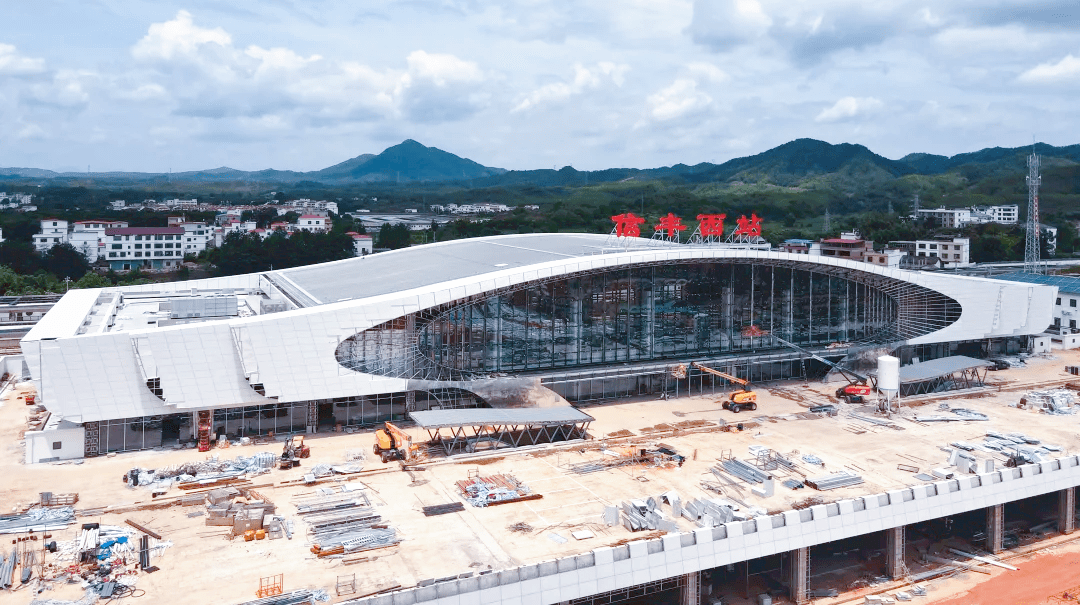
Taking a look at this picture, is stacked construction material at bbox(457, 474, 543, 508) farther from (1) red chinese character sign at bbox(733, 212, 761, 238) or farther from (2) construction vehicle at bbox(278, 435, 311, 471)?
(1) red chinese character sign at bbox(733, 212, 761, 238)

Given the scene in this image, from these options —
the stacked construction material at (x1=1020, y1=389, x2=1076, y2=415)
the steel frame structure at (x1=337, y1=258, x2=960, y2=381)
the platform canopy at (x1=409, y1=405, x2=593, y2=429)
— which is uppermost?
the steel frame structure at (x1=337, y1=258, x2=960, y2=381)

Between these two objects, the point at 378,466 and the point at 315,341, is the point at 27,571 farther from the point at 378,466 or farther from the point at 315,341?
the point at 315,341

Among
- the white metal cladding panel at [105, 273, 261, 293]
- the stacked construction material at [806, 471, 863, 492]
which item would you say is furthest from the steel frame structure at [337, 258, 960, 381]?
the white metal cladding panel at [105, 273, 261, 293]

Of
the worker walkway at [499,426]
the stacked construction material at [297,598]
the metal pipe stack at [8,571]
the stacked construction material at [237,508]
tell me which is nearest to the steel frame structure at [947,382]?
the worker walkway at [499,426]

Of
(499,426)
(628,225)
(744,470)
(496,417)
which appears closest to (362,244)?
(628,225)

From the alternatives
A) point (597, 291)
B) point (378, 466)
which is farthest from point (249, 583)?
point (597, 291)

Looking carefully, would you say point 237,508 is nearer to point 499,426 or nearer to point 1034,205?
point 499,426
